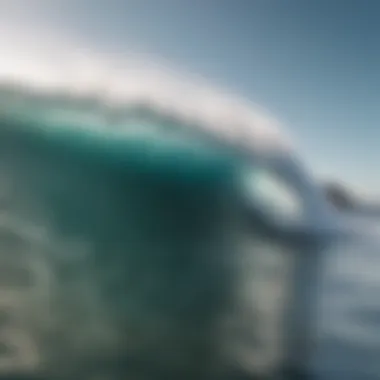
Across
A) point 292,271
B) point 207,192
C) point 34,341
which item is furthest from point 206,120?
point 34,341

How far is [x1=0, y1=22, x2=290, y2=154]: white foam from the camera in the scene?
156cm

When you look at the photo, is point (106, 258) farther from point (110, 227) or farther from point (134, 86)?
point (134, 86)

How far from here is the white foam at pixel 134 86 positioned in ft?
5.13

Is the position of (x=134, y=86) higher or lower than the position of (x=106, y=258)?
higher

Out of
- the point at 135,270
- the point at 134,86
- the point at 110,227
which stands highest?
the point at 134,86

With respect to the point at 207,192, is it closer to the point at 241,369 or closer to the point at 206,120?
the point at 206,120

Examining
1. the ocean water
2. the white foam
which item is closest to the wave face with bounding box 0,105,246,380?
the ocean water

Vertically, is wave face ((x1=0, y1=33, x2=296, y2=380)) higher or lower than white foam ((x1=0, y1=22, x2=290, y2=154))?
lower

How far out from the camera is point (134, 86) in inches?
62.8

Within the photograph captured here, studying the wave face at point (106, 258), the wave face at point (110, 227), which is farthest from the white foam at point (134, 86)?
the wave face at point (106, 258)

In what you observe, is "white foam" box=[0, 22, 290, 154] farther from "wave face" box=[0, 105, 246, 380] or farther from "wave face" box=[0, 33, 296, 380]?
"wave face" box=[0, 105, 246, 380]

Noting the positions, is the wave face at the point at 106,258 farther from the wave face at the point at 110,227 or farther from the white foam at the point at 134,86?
the white foam at the point at 134,86

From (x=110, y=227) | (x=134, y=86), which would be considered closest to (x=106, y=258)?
(x=110, y=227)

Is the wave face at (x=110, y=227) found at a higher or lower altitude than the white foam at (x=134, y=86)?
lower
